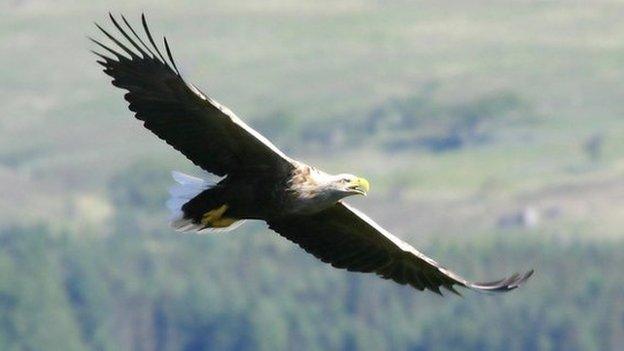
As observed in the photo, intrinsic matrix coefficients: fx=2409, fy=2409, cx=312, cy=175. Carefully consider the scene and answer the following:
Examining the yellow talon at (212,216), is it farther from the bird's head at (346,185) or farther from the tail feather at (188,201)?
the bird's head at (346,185)

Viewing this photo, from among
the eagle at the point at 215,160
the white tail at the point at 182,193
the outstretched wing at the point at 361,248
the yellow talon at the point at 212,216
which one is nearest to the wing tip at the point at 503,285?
the eagle at the point at 215,160

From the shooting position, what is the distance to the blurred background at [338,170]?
11619 centimetres

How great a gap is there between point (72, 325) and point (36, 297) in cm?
400

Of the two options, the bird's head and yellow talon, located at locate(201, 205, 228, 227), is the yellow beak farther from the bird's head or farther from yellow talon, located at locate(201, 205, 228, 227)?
yellow talon, located at locate(201, 205, 228, 227)

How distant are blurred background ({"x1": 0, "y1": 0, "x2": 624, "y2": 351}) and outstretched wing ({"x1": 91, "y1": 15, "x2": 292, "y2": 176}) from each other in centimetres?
8641

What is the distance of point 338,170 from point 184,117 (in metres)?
103

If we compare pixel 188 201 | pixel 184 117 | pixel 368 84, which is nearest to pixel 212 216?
pixel 188 201

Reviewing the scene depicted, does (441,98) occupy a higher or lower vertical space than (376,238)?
higher

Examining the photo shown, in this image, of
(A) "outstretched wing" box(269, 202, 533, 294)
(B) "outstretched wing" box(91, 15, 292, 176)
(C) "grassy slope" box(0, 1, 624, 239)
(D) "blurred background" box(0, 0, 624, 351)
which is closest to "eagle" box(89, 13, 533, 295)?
(B) "outstretched wing" box(91, 15, 292, 176)

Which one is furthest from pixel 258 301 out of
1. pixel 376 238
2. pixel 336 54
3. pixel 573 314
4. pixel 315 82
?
pixel 376 238

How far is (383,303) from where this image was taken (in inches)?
4749

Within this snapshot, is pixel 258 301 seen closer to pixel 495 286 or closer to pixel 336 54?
pixel 336 54

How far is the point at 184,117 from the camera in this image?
846 inches

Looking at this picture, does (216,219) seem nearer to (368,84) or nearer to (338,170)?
(338,170)
